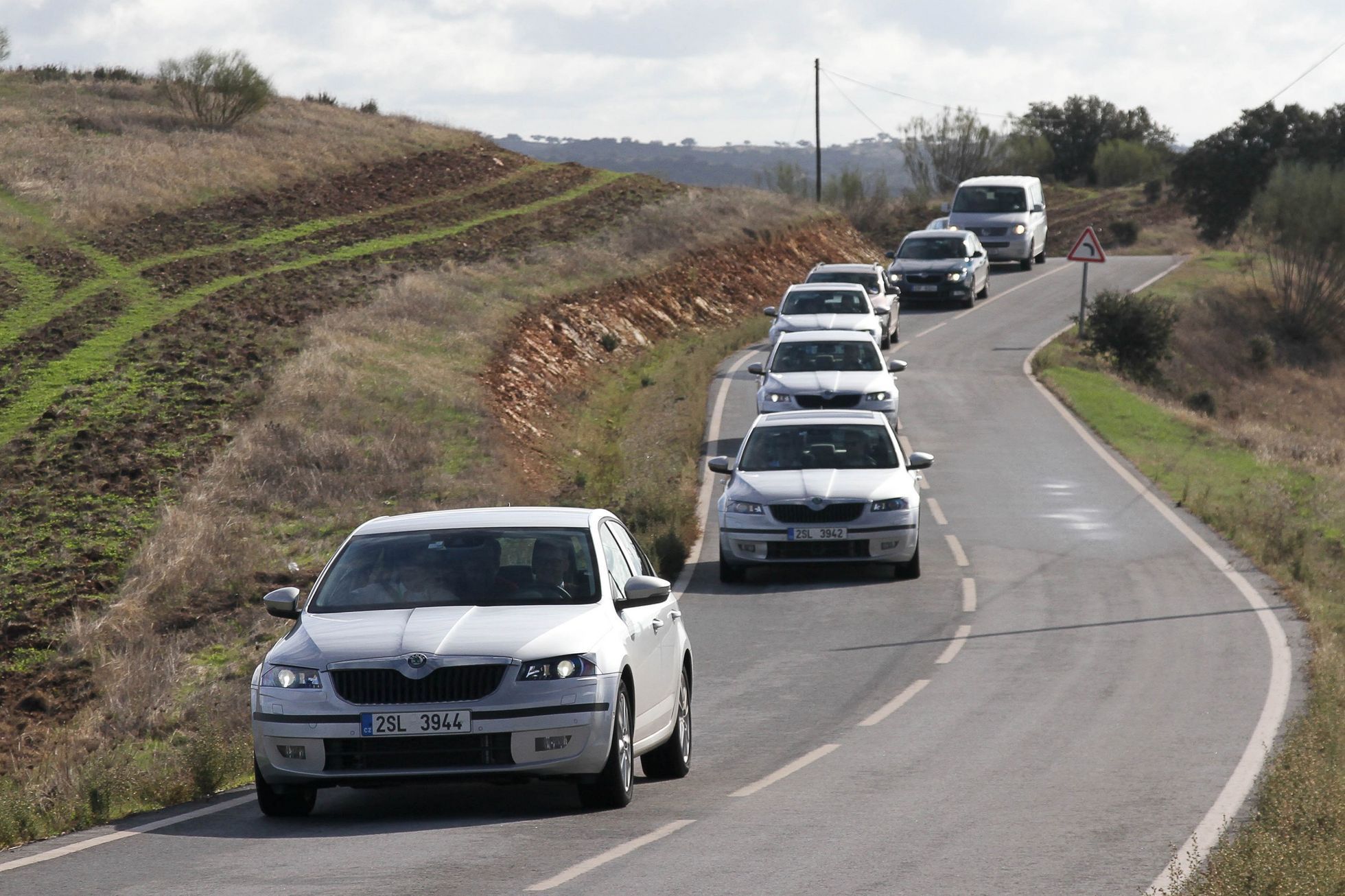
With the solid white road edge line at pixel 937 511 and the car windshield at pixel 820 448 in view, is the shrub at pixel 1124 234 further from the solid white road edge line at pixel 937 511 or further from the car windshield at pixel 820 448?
the car windshield at pixel 820 448

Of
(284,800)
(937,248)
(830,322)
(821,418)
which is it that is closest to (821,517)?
(821,418)

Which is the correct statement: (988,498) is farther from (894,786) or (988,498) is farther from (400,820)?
(400,820)

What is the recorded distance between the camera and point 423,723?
327 inches

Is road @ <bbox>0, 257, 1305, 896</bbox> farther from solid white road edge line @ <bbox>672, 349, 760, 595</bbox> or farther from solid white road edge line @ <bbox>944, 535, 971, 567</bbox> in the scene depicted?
solid white road edge line @ <bbox>672, 349, 760, 595</bbox>

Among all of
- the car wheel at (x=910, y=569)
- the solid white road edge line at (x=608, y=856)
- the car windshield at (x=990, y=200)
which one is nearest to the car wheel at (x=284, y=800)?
the solid white road edge line at (x=608, y=856)

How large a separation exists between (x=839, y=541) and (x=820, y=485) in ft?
2.33

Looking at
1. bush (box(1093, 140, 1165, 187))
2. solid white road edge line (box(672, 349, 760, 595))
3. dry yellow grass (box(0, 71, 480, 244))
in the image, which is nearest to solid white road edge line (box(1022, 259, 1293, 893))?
solid white road edge line (box(672, 349, 760, 595))

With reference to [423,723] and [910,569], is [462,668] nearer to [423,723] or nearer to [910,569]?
[423,723]

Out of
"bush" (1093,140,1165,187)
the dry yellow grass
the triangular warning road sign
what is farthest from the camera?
"bush" (1093,140,1165,187)

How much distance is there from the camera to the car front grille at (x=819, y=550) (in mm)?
18422

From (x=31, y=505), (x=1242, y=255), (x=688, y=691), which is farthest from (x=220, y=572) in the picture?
(x=1242, y=255)

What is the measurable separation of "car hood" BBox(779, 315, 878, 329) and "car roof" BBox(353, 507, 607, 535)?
928 inches

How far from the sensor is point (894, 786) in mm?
9805

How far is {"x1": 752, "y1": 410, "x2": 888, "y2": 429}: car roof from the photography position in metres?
20.1
